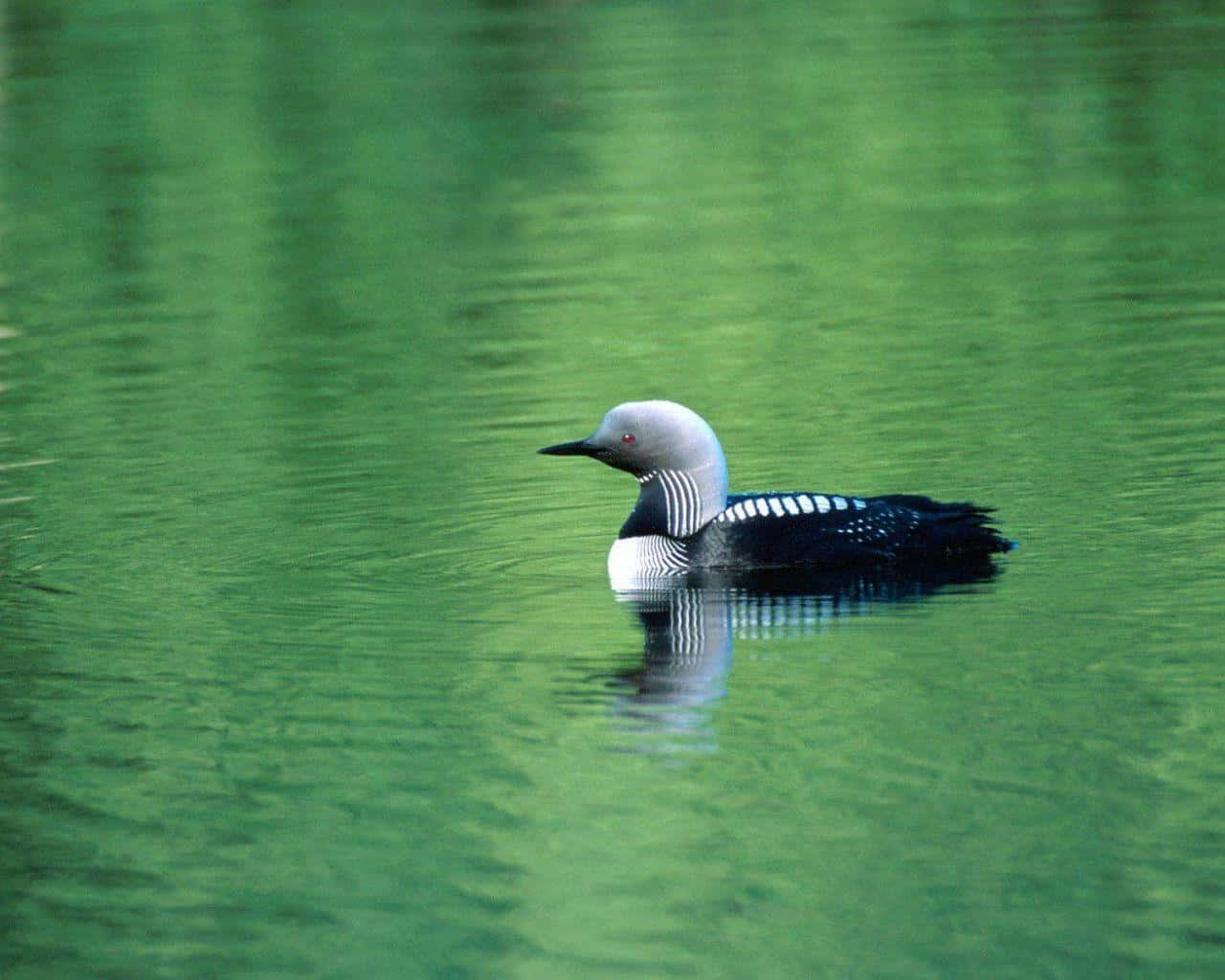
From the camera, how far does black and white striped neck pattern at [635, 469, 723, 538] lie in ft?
32.7

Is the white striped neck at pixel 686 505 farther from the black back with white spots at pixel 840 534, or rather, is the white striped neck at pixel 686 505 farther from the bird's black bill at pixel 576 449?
the bird's black bill at pixel 576 449

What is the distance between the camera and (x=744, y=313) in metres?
16.1

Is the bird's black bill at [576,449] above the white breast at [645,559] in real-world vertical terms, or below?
above

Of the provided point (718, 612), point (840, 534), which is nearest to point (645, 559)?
point (718, 612)

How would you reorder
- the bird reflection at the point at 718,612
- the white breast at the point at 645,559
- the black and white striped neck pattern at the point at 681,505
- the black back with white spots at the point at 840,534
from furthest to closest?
the black and white striped neck pattern at the point at 681,505 → the white breast at the point at 645,559 → the black back with white spots at the point at 840,534 → the bird reflection at the point at 718,612

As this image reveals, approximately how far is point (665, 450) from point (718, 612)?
87 centimetres

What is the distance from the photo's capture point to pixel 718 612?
9.41 metres

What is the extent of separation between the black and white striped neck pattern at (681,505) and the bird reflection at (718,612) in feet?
0.61

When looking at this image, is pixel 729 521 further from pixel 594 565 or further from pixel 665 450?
pixel 594 565

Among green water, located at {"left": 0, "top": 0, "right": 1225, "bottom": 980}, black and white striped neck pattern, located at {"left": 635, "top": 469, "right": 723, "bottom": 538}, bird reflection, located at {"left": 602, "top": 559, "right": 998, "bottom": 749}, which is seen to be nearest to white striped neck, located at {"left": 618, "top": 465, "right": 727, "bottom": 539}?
black and white striped neck pattern, located at {"left": 635, "top": 469, "right": 723, "bottom": 538}

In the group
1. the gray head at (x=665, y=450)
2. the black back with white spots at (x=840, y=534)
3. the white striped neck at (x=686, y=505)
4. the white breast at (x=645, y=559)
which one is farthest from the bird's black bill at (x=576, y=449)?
the black back with white spots at (x=840, y=534)

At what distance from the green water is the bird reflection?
5 centimetres

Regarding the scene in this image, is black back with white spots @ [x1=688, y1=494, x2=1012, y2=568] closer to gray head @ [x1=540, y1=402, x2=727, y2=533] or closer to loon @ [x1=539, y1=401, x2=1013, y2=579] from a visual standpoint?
loon @ [x1=539, y1=401, x2=1013, y2=579]

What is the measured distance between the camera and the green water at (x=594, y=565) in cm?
671
